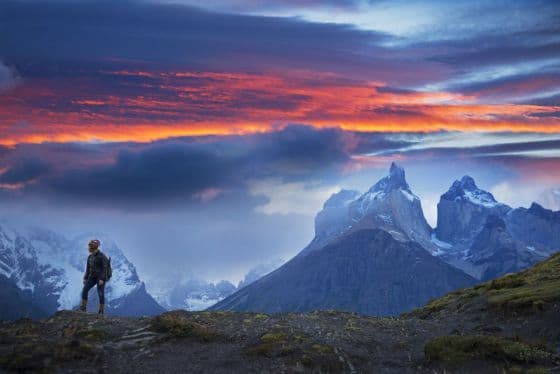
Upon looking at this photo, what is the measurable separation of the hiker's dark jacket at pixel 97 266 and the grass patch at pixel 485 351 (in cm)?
2514

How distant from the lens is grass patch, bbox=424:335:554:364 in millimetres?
41625

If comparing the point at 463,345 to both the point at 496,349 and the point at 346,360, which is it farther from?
the point at 346,360

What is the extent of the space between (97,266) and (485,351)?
95.3 feet

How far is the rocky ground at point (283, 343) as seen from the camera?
133ft

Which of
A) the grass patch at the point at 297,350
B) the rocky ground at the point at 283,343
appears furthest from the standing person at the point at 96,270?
the grass patch at the point at 297,350

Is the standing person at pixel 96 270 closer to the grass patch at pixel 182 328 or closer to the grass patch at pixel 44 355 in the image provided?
the grass patch at pixel 182 328

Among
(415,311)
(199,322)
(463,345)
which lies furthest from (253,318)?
(415,311)

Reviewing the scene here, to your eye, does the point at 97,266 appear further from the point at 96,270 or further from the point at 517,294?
the point at 517,294

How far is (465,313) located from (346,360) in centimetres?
2333

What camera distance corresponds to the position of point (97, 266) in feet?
174

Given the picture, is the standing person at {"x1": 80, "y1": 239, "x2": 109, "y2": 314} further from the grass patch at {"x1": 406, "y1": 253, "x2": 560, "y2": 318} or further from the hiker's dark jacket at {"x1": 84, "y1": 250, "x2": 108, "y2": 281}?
the grass patch at {"x1": 406, "y1": 253, "x2": 560, "y2": 318}

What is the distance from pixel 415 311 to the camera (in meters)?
74.3

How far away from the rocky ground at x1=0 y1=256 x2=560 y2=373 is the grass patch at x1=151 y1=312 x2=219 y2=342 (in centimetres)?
9

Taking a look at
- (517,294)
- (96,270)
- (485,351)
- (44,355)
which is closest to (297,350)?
(485,351)
